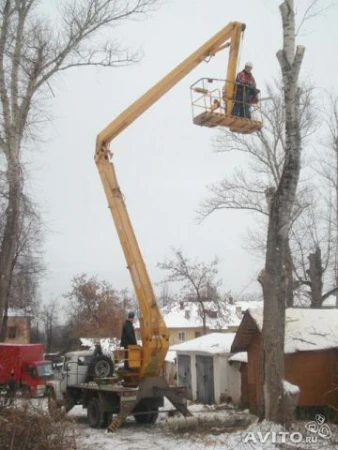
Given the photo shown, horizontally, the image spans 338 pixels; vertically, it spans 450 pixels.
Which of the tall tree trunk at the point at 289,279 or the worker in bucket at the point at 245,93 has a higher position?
the worker in bucket at the point at 245,93

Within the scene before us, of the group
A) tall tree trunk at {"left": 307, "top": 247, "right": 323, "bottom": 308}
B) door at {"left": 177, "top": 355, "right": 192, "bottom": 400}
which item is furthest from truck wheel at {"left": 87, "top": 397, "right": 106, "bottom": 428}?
tall tree trunk at {"left": 307, "top": 247, "right": 323, "bottom": 308}

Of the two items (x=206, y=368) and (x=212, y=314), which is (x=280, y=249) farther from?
(x=212, y=314)

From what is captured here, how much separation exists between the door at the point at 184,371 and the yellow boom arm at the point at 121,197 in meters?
11.0

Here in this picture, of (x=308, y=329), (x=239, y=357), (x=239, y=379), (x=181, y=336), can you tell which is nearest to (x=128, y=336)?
(x=308, y=329)

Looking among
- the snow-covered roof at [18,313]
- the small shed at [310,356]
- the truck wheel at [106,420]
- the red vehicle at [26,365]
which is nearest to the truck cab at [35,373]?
the red vehicle at [26,365]

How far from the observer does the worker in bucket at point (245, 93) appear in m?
14.2

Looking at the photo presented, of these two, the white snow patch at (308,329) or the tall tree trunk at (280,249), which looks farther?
the white snow patch at (308,329)

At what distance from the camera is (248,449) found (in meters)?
10.8

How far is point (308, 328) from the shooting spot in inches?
738

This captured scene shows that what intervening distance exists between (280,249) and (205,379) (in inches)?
480

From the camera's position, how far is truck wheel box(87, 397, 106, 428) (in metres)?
15.4

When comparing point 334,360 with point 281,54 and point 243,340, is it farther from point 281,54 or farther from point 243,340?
point 281,54

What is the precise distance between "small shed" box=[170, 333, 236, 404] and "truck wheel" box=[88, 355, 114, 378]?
23.9ft

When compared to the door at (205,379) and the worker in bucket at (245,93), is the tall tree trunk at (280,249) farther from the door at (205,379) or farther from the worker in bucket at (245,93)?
the door at (205,379)
